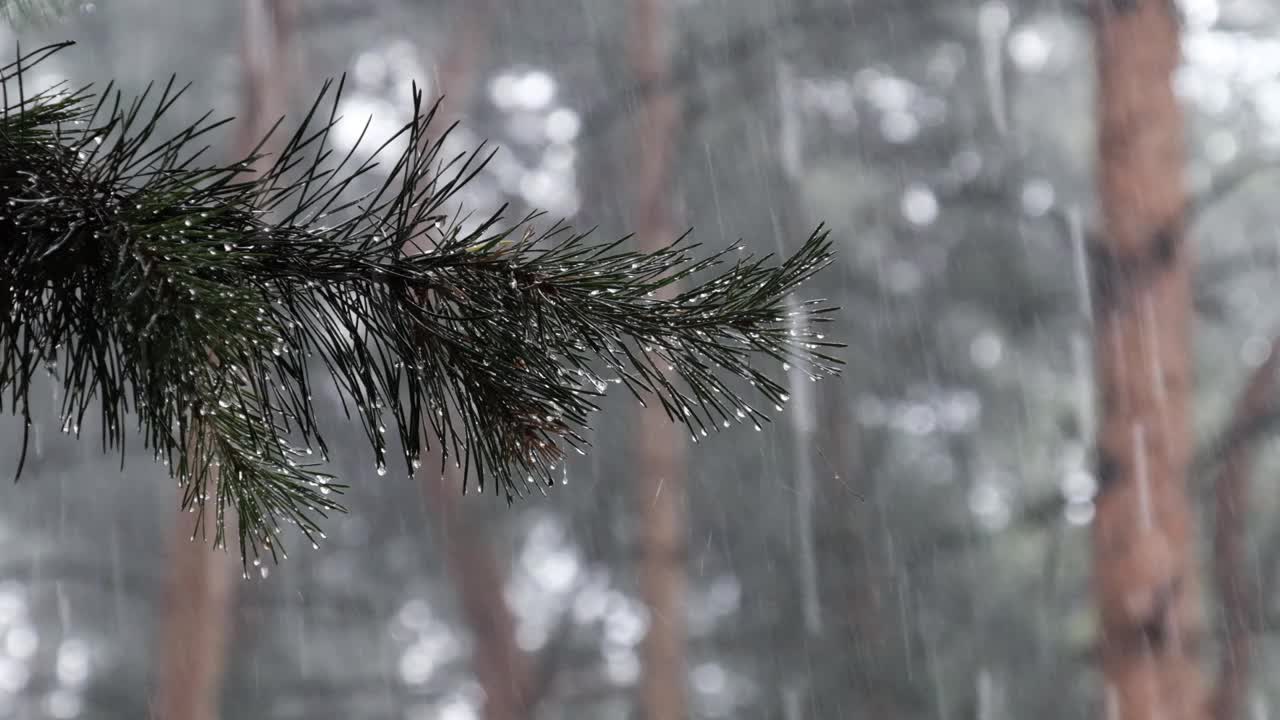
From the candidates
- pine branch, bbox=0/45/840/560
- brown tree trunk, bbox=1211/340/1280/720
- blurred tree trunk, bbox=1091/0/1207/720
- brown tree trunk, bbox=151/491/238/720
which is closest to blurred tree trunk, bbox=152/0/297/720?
brown tree trunk, bbox=151/491/238/720

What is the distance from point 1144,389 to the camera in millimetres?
2756

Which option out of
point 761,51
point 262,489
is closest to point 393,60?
point 761,51

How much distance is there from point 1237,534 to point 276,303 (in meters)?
3.78

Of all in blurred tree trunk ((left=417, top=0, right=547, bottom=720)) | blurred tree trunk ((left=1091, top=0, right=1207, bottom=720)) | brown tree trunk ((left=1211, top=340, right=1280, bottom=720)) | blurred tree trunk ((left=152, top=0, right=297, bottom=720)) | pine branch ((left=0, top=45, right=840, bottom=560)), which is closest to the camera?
pine branch ((left=0, top=45, right=840, bottom=560))

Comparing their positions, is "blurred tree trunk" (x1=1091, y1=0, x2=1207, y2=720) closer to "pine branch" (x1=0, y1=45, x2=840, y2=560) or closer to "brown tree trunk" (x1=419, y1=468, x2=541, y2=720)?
"brown tree trunk" (x1=419, y1=468, x2=541, y2=720)

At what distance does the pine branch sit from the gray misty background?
3.25 metres

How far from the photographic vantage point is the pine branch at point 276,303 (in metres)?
0.28

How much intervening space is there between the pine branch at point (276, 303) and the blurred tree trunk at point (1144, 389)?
8.26 ft

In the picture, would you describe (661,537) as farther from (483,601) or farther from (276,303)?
(276,303)

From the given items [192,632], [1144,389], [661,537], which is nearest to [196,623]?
[192,632]

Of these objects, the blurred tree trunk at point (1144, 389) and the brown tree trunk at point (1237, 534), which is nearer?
the blurred tree trunk at point (1144, 389)

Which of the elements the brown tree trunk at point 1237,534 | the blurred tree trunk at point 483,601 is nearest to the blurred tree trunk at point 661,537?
the blurred tree trunk at point 483,601

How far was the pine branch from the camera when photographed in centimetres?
28

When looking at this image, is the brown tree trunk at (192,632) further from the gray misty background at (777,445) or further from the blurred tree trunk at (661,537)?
the blurred tree trunk at (661,537)
